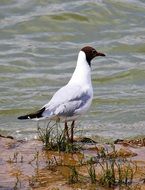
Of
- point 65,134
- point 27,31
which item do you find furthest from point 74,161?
point 27,31

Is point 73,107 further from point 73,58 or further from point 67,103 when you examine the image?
point 73,58

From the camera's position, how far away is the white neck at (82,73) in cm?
830

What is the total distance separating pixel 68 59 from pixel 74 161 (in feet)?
27.1

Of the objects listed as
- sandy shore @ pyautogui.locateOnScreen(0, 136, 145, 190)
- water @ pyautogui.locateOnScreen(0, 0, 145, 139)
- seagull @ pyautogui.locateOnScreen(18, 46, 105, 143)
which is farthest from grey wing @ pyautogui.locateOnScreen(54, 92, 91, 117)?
water @ pyautogui.locateOnScreen(0, 0, 145, 139)

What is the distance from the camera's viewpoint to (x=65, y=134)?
25.7 ft

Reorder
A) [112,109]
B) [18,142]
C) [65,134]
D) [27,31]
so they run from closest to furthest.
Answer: [65,134], [18,142], [112,109], [27,31]

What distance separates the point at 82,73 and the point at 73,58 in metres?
7.09

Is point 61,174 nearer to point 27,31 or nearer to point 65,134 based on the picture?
point 65,134

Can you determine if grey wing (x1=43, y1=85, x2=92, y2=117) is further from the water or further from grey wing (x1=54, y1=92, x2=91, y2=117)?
the water

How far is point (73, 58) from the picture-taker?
15.5m

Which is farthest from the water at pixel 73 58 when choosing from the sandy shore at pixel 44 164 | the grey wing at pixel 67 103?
the grey wing at pixel 67 103

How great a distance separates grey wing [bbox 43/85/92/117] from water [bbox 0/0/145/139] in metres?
2.44

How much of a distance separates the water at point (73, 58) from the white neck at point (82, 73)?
203 cm

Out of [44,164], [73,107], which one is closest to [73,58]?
[73,107]
